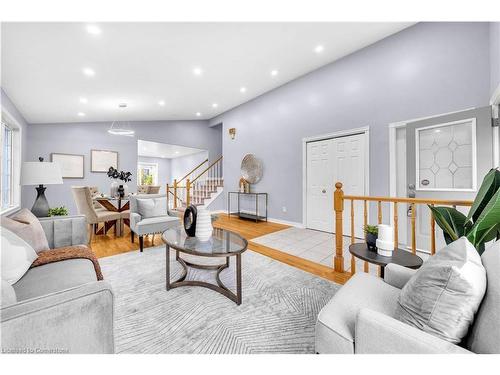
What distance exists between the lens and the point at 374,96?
3.34m

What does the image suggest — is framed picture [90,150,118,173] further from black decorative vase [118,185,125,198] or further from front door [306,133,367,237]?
front door [306,133,367,237]

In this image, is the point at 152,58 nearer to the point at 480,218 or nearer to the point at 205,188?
the point at 480,218

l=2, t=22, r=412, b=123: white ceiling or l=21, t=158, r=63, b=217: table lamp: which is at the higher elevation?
l=2, t=22, r=412, b=123: white ceiling

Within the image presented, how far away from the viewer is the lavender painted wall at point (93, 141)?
504 centimetres

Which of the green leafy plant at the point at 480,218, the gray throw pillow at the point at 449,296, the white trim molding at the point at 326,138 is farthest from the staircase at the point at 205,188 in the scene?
the gray throw pillow at the point at 449,296

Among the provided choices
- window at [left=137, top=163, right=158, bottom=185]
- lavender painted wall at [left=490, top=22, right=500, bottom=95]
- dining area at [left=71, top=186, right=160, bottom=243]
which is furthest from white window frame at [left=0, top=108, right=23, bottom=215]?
lavender painted wall at [left=490, top=22, right=500, bottom=95]

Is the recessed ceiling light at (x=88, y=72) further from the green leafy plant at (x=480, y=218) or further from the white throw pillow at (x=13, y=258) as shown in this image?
the green leafy plant at (x=480, y=218)

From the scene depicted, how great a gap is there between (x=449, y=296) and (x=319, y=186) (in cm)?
350

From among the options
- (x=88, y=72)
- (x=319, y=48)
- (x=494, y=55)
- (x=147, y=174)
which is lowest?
(x=147, y=174)

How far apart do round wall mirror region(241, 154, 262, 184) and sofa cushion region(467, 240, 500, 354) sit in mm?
4671

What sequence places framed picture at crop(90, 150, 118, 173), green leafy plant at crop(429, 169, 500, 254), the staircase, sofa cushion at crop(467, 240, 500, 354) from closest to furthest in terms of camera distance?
sofa cushion at crop(467, 240, 500, 354)
green leafy plant at crop(429, 169, 500, 254)
framed picture at crop(90, 150, 118, 173)
the staircase

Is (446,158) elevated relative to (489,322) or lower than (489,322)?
elevated

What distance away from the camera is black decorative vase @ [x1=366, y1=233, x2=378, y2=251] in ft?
Result: 5.39

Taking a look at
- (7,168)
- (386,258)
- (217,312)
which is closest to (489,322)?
(386,258)
